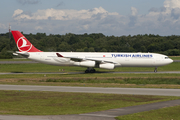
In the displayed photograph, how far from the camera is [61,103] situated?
18.1 m

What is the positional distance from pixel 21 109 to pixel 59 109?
2.44m

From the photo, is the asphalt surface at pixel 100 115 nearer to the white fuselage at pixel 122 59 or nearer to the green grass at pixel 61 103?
the green grass at pixel 61 103

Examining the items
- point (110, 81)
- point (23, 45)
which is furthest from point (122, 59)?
point (23, 45)

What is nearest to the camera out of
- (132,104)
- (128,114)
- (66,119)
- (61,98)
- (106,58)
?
(66,119)

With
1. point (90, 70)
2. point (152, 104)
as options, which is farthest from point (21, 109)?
point (90, 70)

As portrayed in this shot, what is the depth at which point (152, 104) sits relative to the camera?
16.9 m

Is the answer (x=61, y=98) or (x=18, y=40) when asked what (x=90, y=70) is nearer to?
(x=18, y=40)

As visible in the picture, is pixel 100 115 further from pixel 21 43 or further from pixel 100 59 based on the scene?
pixel 21 43

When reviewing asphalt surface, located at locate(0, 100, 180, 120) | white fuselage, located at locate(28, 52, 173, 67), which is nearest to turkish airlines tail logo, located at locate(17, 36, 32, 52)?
white fuselage, located at locate(28, 52, 173, 67)

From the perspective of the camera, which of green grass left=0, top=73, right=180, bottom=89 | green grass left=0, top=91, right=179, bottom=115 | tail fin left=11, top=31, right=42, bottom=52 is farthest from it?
tail fin left=11, top=31, right=42, bottom=52

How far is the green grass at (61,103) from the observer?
15.3 m

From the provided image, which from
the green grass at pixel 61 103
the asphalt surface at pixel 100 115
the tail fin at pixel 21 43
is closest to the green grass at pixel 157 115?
the asphalt surface at pixel 100 115

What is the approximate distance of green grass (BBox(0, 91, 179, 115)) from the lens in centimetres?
1534

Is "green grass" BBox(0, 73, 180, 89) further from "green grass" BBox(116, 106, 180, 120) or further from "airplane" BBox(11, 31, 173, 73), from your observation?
"green grass" BBox(116, 106, 180, 120)
